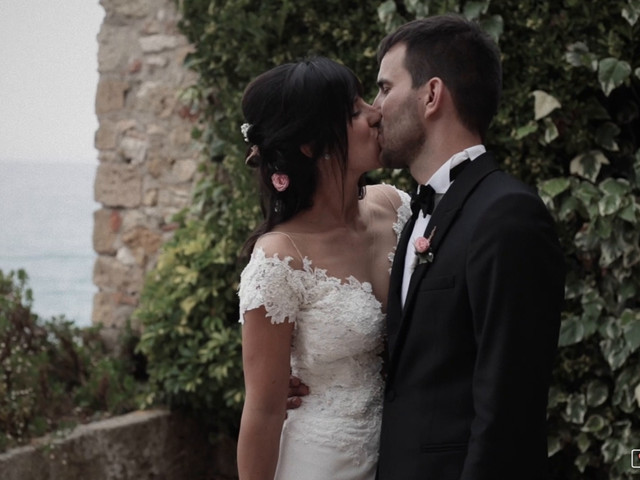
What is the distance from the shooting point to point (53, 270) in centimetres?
1338

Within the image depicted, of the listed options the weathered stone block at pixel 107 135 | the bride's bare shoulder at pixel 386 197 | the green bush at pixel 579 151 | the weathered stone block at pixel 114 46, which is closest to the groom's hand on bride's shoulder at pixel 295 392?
the bride's bare shoulder at pixel 386 197

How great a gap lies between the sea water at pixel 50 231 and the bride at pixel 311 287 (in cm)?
999

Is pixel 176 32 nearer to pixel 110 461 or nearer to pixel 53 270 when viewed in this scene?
pixel 110 461

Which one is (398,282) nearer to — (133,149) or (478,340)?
(478,340)

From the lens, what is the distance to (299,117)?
2.29 m

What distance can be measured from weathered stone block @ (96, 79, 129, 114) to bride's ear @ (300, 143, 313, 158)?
333 cm

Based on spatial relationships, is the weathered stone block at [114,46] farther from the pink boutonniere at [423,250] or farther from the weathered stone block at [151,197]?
the pink boutonniere at [423,250]

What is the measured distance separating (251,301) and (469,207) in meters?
0.59

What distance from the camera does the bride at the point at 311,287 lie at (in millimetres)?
2213

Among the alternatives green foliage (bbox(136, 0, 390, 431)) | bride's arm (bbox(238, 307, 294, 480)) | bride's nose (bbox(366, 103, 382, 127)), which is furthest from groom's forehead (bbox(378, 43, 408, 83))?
green foliage (bbox(136, 0, 390, 431))

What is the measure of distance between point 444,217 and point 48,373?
3429mm

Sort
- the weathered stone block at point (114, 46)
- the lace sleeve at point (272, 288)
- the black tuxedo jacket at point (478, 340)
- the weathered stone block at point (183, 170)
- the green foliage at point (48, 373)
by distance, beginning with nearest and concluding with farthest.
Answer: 1. the black tuxedo jacket at point (478, 340)
2. the lace sleeve at point (272, 288)
3. the green foliage at point (48, 373)
4. the weathered stone block at point (183, 170)
5. the weathered stone block at point (114, 46)

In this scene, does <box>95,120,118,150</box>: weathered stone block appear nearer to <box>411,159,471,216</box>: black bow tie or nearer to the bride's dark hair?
the bride's dark hair

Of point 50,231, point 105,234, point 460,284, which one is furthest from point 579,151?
point 50,231
